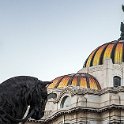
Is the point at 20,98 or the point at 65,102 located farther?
the point at 65,102

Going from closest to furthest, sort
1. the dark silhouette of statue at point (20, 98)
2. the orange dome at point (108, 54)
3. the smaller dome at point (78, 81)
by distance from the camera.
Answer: the dark silhouette of statue at point (20, 98)
the smaller dome at point (78, 81)
the orange dome at point (108, 54)

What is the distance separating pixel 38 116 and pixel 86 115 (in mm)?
45270

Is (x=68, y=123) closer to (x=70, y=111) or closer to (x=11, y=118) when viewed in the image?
(x=70, y=111)

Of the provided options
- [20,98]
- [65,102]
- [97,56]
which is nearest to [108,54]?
[97,56]

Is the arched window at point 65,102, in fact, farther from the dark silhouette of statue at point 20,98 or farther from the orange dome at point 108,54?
the dark silhouette of statue at point 20,98

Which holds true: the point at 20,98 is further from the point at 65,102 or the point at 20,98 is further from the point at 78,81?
the point at 78,81

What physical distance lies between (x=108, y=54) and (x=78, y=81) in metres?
8.11

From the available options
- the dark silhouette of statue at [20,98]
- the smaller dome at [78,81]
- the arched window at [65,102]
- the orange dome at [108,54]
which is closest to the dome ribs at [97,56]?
the orange dome at [108,54]

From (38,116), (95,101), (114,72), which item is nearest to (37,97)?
(38,116)

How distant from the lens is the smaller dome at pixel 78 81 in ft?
183

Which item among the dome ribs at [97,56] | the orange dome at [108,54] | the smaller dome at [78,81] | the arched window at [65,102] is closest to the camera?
the arched window at [65,102]

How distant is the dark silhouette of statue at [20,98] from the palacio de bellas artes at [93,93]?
4402 centimetres

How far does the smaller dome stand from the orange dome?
4.29 m

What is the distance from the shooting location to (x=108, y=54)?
62125 mm
